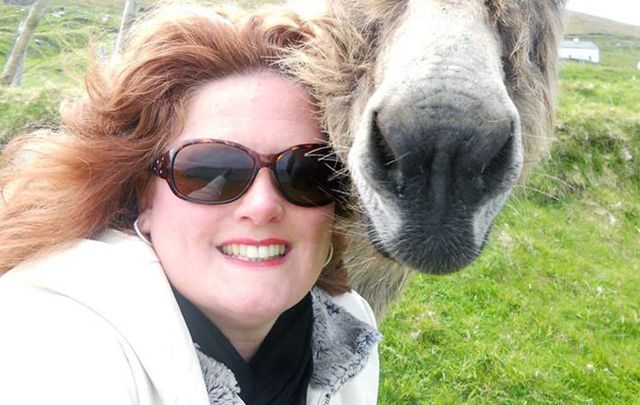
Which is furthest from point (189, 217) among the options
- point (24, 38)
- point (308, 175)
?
point (24, 38)

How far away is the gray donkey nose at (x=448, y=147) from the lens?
164cm

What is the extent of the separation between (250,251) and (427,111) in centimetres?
68

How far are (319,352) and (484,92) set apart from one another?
110cm

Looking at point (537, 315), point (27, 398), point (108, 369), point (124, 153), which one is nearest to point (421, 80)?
point (124, 153)

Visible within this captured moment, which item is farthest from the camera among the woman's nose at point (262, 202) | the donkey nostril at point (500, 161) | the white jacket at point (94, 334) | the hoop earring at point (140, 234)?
the hoop earring at point (140, 234)

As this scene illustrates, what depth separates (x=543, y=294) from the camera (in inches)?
258

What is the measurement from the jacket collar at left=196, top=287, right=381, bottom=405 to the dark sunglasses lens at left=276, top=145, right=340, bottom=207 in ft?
1.67

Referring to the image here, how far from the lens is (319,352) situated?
227 cm

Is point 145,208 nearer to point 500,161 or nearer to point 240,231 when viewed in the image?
point 240,231

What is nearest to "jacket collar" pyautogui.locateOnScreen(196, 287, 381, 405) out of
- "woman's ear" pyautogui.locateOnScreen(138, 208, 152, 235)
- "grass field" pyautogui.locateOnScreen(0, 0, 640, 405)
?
"woman's ear" pyautogui.locateOnScreen(138, 208, 152, 235)

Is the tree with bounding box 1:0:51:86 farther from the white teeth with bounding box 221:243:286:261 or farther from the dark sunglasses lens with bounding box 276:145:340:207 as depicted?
the white teeth with bounding box 221:243:286:261

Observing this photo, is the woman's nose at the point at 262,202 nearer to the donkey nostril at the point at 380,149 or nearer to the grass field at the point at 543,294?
the donkey nostril at the point at 380,149

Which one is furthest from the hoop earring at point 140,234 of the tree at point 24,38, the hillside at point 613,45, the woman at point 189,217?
the hillside at point 613,45

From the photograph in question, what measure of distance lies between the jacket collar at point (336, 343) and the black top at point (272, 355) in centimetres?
6
